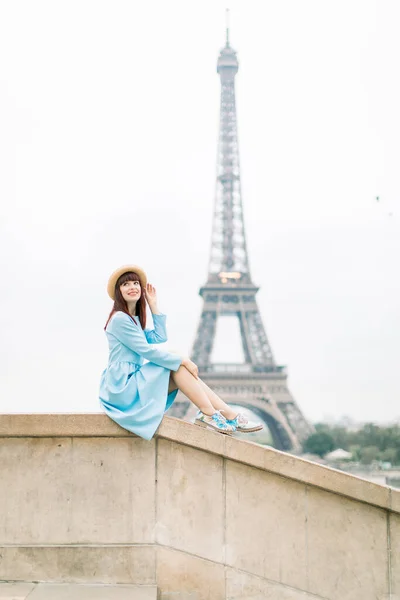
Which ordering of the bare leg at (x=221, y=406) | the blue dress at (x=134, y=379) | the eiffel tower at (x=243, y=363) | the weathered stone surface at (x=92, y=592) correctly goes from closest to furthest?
the weathered stone surface at (x=92, y=592) < the blue dress at (x=134, y=379) < the bare leg at (x=221, y=406) < the eiffel tower at (x=243, y=363)

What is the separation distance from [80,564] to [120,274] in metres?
2.09

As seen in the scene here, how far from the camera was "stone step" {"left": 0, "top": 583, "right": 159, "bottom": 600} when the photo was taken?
4766 mm

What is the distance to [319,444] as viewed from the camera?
176 feet

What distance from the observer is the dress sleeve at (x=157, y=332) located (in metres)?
5.88

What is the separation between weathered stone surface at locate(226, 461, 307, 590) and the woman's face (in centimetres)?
142

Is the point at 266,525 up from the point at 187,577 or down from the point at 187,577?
up

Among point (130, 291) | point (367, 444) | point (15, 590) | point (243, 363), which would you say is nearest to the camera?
point (15, 590)

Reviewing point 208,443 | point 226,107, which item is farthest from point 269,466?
point 226,107

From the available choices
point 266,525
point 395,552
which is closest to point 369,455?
point 395,552

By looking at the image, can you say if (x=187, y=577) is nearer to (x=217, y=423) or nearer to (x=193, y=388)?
(x=217, y=423)

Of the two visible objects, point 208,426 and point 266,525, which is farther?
point 208,426

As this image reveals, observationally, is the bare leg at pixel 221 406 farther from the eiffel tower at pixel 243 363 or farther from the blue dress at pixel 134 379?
the eiffel tower at pixel 243 363

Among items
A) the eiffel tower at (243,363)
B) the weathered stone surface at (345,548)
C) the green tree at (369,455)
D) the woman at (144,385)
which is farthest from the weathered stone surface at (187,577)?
the green tree at (369,455)

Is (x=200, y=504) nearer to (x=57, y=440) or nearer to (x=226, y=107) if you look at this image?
(x=57, y=440)
